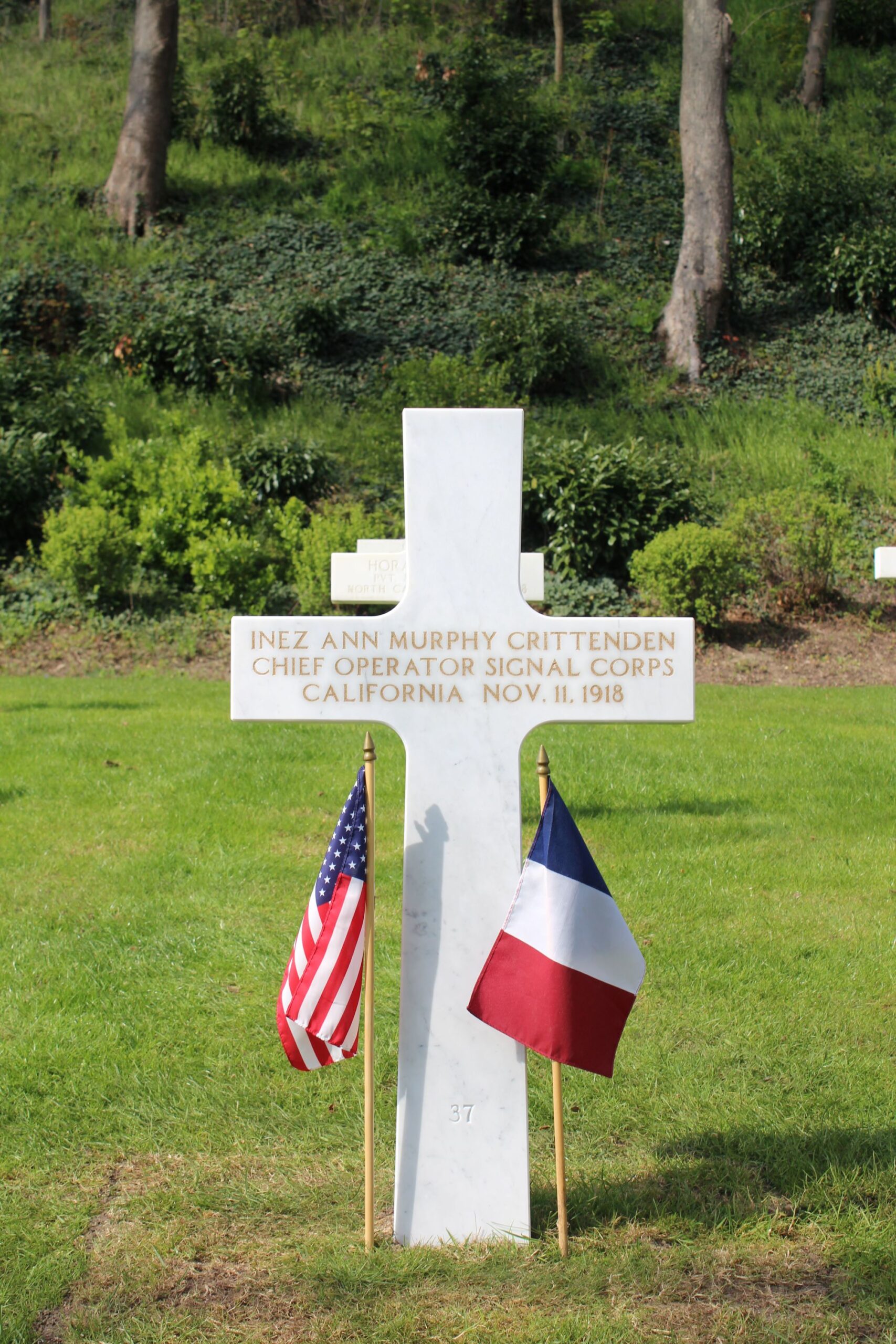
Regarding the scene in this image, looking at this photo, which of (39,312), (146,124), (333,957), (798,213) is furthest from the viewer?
(146,124)

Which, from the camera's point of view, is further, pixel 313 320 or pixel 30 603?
pixel 313 320

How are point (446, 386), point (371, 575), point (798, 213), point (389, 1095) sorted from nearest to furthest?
point (389, 1095)
point (371, 575)
point (446, 386)
point (798, 213)

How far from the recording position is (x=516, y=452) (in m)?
3.04

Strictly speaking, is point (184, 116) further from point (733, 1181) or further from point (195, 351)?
point (733, 1181)

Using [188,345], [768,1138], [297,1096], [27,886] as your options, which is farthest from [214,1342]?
[188,345]

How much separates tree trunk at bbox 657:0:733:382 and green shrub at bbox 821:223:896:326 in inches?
72.8

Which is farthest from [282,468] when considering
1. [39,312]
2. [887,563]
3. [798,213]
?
[798,213]

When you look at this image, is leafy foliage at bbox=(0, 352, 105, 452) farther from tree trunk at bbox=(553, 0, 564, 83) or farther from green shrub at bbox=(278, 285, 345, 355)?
tree trunk at bbox=(553, 0, 564, 83)

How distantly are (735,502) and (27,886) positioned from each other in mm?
9715

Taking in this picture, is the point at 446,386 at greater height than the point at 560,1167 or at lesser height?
greater

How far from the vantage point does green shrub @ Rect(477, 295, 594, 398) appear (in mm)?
15422

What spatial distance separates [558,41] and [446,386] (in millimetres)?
13142

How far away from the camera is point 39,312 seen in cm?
1600

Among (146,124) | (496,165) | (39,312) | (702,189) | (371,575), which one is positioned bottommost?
(371,575)
